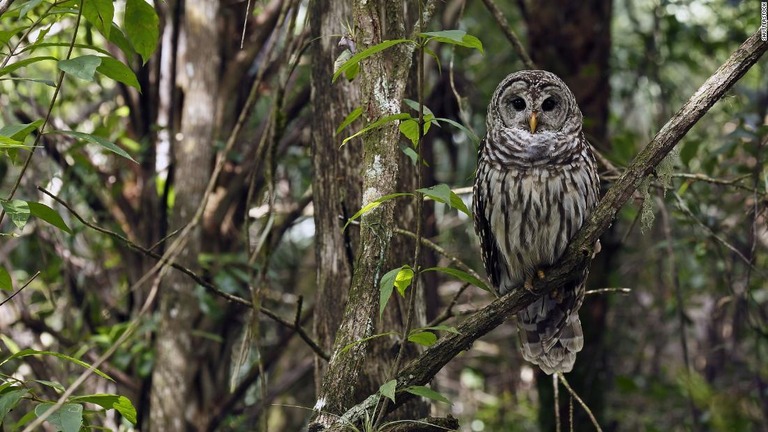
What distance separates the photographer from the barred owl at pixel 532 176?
289cm

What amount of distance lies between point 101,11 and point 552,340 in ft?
6.91

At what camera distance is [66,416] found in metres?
1.66

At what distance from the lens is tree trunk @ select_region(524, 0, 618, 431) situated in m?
4.82

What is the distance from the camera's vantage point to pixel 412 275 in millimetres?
1981

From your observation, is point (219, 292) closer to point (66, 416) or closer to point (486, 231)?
point (66, 416)

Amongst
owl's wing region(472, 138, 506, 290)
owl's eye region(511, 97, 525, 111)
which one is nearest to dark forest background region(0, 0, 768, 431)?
owl's wing region(472, 138, 506, 290)

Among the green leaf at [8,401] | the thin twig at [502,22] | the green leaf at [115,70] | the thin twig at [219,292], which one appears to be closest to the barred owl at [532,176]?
the thin twig at [502,22]

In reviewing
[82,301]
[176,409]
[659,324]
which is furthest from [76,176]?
[659,324]

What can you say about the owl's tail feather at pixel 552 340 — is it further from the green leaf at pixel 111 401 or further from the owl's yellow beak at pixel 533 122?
the green leaf at pixel 111 401

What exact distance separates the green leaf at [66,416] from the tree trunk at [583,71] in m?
3.55

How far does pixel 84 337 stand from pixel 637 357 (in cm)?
376

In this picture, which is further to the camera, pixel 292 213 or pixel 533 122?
pixel 292 213

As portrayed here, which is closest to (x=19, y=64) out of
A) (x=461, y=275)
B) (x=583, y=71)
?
(x=461, y=275)

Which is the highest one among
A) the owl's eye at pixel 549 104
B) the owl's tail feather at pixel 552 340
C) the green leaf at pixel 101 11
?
the green leaf at pixel 101 11
